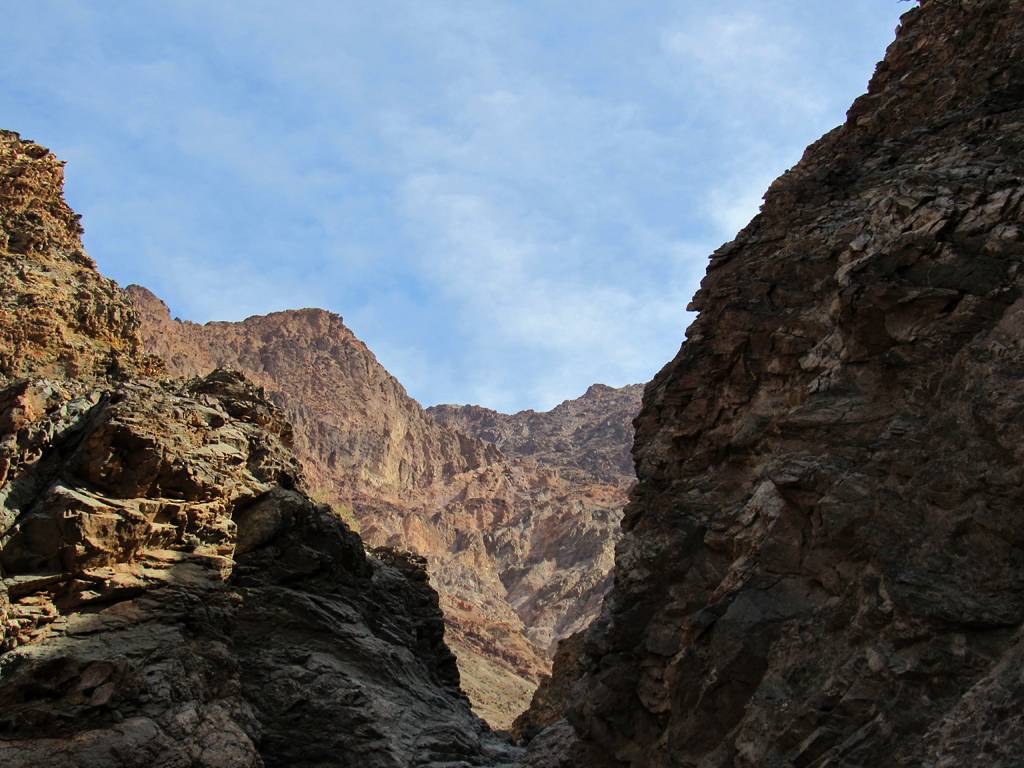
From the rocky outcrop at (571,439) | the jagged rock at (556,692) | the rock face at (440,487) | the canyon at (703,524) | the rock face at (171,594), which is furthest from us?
the rocky outcrop at (571,439)

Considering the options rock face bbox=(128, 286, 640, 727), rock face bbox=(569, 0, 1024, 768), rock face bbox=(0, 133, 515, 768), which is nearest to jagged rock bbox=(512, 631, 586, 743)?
rock face bbox=(0, 133, 515, 768)

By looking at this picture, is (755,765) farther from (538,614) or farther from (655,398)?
(538,614)

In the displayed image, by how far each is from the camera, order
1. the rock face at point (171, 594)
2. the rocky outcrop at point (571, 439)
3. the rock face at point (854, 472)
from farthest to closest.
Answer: the rocky outcrop at point (571, 439), the rock face at point (171, 594), the rock face at point (854, 472)

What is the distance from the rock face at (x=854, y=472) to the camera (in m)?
13.4

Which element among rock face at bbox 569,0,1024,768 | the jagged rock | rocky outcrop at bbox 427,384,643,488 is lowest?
the jagged rock

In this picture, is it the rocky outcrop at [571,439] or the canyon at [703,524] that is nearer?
the canyon at [703,524]

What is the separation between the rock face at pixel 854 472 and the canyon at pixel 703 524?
0.19 ft

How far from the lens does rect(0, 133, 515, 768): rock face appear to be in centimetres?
1988

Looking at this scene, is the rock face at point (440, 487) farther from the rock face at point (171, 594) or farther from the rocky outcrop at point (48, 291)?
the rock face at point (171, 594)

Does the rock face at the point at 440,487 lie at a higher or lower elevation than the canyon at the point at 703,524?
higher

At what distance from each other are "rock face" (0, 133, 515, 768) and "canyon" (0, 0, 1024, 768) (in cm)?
8

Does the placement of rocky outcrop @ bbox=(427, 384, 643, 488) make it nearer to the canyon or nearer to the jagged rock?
the jagged rock

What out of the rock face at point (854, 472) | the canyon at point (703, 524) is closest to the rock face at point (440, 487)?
the canyon at point (703, 524)

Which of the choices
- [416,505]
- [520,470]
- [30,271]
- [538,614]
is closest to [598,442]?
[520,470]
